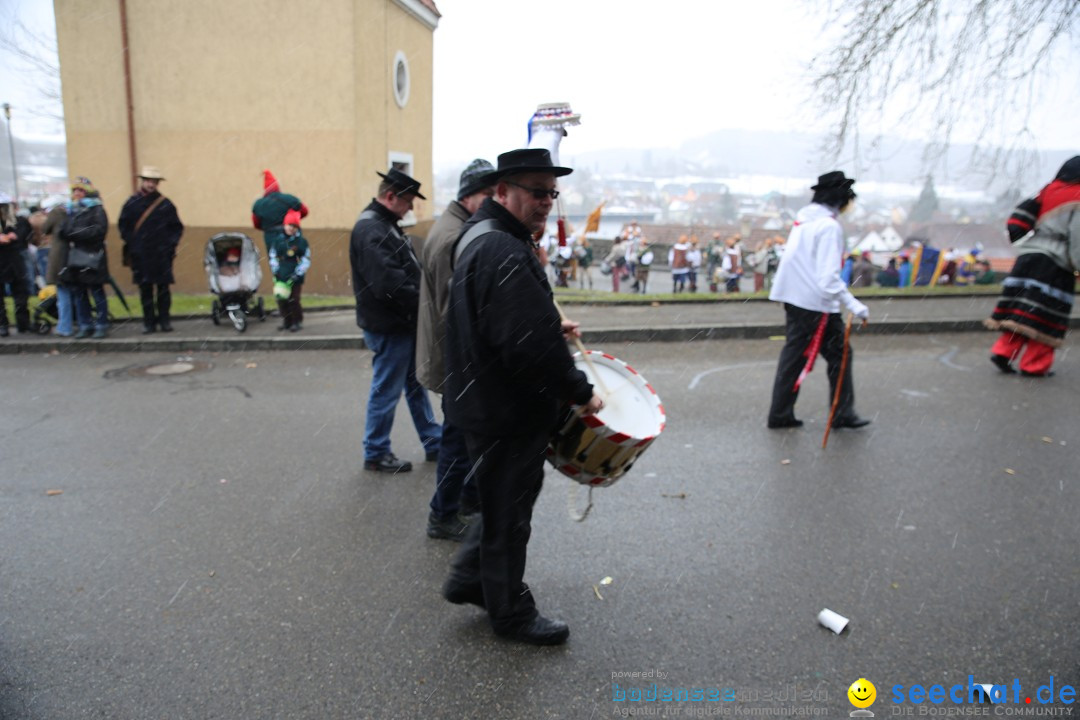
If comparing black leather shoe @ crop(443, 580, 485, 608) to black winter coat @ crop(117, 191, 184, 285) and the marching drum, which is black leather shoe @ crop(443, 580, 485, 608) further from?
black winter coat @ crop(117, 191, 184, 285)

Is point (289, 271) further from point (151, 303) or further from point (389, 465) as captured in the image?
point (389, 465)

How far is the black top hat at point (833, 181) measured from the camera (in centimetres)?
559

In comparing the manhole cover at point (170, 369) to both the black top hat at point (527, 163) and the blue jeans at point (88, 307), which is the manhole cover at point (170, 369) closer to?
the blue jeans at point (88, 307)

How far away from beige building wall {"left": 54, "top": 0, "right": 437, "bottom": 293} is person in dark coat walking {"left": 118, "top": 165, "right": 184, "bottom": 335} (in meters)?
4.67

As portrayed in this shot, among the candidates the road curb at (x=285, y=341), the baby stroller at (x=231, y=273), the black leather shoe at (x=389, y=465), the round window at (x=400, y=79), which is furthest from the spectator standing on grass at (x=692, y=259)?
the black leather shoe at (x=389, y=465)

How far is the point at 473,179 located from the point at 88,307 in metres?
7.07

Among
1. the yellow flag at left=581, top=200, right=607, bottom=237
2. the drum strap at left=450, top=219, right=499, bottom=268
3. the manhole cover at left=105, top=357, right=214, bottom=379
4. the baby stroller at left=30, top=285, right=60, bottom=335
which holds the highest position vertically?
the yellow flag at left=581, top=200, right=607, bottom=237

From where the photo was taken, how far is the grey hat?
13.6 ft

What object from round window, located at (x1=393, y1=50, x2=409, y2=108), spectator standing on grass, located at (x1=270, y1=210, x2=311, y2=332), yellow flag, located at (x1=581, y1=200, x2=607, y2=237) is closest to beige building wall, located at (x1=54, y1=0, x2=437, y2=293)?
round window, located at (x1=393, y1=50, x2=409, y2=108)

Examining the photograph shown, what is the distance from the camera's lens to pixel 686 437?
580 centimetres

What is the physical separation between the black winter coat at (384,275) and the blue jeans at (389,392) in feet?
0.35

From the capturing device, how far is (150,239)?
940cm

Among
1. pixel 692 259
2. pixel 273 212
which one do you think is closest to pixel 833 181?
pixel 273 212

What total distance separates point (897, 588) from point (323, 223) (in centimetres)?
1266
